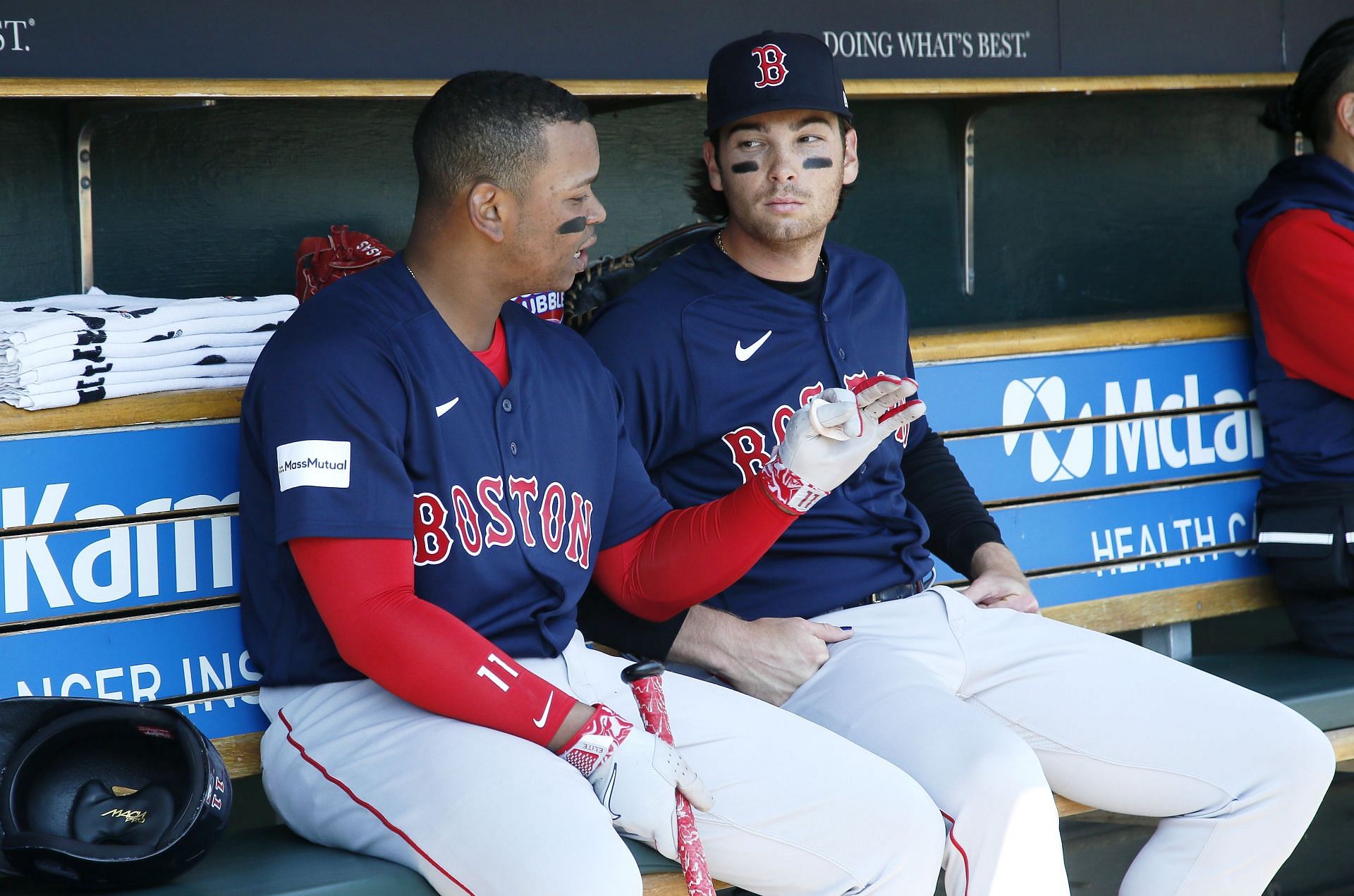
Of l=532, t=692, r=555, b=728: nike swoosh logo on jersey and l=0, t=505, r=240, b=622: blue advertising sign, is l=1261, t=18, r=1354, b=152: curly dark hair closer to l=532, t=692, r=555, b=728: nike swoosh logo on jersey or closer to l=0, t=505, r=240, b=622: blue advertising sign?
l=532, t=692, r=555, b=728: nike swoosh logo on jersey

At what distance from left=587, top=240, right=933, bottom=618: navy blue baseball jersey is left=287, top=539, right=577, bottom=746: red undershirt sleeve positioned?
21.5 inches

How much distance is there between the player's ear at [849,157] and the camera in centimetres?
236

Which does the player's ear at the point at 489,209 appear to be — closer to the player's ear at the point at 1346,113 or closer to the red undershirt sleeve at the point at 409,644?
the red undershirt sleeve at the point at 409,644

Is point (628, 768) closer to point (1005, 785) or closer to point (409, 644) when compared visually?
point (409, 644)

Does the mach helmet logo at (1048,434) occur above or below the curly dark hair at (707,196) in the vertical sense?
below

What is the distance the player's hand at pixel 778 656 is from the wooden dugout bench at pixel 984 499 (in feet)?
1.22

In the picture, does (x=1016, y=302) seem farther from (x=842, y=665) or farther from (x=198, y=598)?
(x=198, y=598)

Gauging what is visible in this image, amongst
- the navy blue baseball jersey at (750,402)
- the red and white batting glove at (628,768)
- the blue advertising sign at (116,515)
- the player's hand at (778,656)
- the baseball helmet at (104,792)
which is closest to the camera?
the baseball helmet at (104,792)

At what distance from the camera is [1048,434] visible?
2689 mm

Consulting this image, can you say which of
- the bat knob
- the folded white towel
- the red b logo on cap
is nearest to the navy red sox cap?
the red b logo on cap

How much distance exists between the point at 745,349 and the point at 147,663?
0.92m

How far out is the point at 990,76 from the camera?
3.23 meters

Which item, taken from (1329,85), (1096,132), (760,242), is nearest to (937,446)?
(760,242)

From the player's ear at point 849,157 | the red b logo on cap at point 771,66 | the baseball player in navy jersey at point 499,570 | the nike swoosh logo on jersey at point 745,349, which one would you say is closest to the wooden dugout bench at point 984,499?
the baseball player in navy jersey at point 499,570
